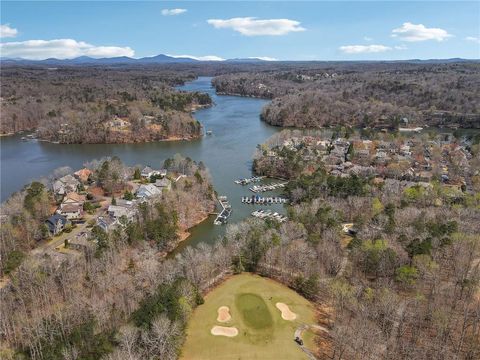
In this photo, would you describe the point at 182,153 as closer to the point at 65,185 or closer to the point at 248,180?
the point at 248,180

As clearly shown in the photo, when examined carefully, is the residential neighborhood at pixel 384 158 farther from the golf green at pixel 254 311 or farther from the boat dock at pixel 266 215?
the golf green at pixel 254 311

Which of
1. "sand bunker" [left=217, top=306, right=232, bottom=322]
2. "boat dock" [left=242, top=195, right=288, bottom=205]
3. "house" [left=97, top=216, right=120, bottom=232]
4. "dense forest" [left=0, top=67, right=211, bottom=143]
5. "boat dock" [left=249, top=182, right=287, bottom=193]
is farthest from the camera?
"dense forest" [left=0, top=67, right=211, bottom=143]

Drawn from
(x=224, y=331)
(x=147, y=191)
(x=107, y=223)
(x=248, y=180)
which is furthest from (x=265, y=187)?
(x=224, y=331)

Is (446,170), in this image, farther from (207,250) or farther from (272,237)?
(207,250)

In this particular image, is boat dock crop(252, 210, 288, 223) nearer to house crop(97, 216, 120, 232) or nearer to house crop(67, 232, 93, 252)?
house crop(97, 216, 120, 232)

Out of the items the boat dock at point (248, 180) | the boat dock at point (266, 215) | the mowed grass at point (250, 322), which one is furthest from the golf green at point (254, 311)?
the boat dock at point (248, 180)

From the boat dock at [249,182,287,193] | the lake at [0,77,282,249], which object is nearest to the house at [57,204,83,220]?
the lake at [0,77,282,249]

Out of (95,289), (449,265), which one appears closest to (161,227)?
(95,289)

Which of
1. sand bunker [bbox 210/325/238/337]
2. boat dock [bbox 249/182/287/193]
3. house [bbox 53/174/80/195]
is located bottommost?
sand bunker [bbox 210/325/238/337]
